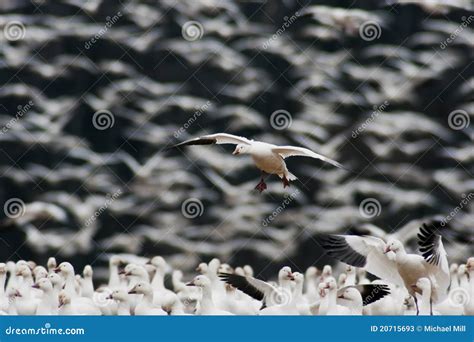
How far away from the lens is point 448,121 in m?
5.91

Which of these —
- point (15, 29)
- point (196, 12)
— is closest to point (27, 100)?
point (15, 29)

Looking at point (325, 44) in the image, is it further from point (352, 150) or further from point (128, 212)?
point (128, 212)

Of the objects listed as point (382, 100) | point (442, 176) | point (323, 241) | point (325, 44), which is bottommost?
point (323, 241)

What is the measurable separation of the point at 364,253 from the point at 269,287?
2.19ft

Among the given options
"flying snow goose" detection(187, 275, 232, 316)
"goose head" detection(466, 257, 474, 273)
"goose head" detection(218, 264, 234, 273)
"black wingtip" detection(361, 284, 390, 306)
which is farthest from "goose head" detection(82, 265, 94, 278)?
"goose head" detection(466, 257, 474, 273)

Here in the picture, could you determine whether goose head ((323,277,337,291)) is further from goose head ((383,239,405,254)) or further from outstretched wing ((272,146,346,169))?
outstretched wing ((272,146,346,169))

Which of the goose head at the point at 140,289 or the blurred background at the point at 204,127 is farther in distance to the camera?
the blurred background at the point at 204,127

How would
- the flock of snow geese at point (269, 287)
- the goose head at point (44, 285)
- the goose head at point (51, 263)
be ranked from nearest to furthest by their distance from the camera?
1. the goose head at point (44, 285)
2. the flock of snow geese at point (269, 287)
3. the goose head at point (51, 263)

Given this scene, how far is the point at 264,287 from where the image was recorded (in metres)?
5.79

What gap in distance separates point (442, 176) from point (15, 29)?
3.01m

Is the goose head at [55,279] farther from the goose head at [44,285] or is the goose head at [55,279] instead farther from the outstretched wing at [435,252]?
the outstretched wing at [435,252]

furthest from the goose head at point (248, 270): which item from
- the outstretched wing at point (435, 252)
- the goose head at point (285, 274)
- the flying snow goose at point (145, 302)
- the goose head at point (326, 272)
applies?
the outstretched wing at point (435, 252)

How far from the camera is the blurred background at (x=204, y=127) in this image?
19.1ft

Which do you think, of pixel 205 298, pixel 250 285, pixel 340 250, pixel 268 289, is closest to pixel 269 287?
pixel 268 289
